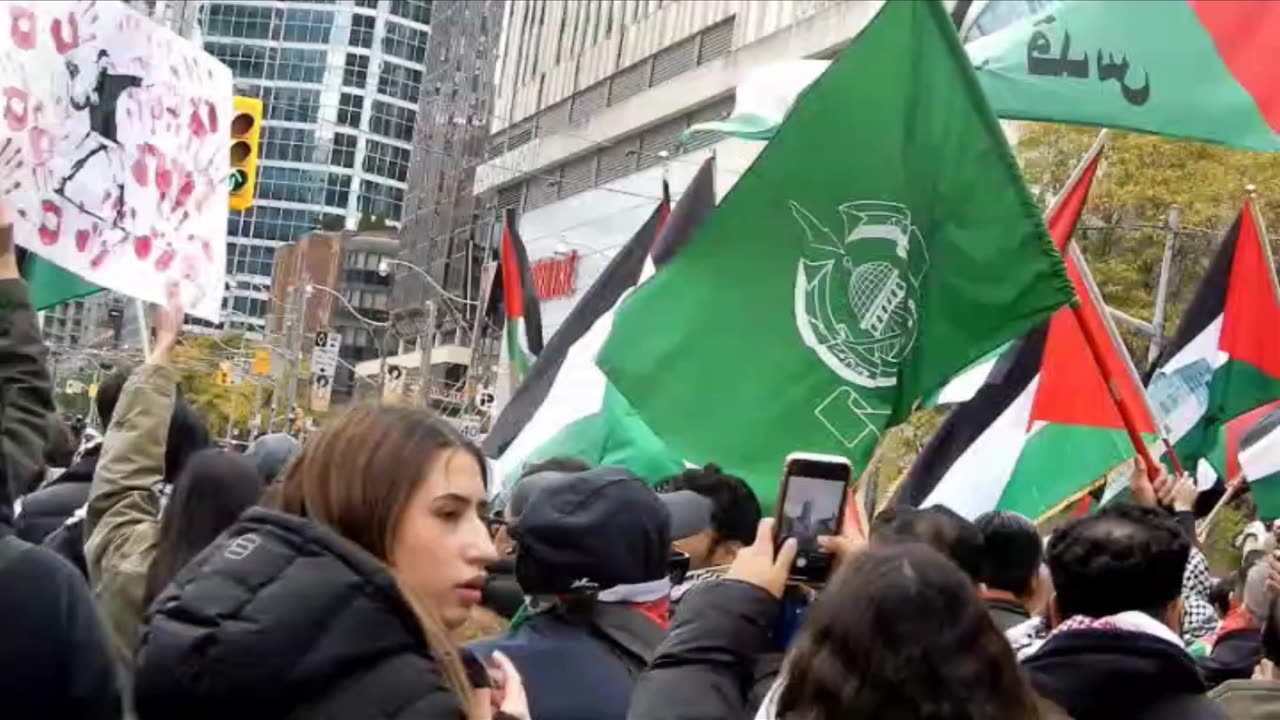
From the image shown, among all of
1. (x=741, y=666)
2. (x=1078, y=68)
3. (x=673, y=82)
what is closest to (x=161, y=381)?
(x=741, y=666)

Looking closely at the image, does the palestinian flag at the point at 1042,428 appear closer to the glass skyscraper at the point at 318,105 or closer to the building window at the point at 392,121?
the glass skyscraper at the point at 318,105

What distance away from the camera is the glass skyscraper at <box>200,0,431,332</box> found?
15075 centimetres

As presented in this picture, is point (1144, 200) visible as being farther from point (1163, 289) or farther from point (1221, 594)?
point (1221, 594)

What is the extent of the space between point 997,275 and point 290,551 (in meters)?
3.48

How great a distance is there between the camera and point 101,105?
6441 mm

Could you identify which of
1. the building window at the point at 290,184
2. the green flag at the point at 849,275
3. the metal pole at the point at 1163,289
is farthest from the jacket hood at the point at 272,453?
the building window at the point at 290,184

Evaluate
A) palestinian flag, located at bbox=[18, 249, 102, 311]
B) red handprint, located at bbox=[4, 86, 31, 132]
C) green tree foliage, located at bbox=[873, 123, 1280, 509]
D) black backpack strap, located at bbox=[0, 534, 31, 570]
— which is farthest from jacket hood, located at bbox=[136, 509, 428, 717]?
green tree foliage, located at bbox=[873, 123, 1280, 509]

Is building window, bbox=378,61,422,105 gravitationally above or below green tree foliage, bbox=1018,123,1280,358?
above

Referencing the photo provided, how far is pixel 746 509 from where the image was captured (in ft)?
18.1

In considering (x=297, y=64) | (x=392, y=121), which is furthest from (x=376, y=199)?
(x=297, y=64)

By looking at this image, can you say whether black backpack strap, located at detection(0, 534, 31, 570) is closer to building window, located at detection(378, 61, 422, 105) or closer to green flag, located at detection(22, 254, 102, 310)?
green flag, located at detection(22, 254, 102, 310)

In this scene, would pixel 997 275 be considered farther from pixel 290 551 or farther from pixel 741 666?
pixel 290 551

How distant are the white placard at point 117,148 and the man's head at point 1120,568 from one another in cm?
320

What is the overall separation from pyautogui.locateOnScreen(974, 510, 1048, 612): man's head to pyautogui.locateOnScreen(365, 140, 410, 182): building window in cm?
14848
